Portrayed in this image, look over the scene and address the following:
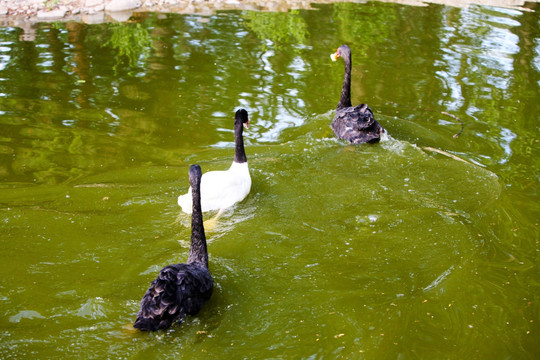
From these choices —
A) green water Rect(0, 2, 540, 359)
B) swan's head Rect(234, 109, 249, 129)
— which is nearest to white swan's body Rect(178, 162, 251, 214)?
green water Rect(0, 2, 540, 359)

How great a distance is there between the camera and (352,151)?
732cm

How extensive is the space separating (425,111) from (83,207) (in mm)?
5400

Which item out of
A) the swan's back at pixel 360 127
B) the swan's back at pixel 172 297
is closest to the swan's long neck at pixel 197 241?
the swan's back at pixel 172 297

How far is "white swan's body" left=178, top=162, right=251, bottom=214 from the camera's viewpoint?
5676 millimetres

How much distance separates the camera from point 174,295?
394cm

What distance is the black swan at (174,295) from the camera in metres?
3.84

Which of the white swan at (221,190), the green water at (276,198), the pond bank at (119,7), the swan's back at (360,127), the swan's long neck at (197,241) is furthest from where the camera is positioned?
the pond bank at (119,7)

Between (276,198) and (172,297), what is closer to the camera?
A: (172,297)

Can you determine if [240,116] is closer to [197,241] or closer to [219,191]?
[219,191]

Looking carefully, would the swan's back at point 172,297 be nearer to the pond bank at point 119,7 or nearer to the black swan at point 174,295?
the black swan at point 174,295

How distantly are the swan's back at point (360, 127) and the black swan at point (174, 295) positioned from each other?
351 cm

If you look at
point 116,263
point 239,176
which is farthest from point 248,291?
→ point 239,176

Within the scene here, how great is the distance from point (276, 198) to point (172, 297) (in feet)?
7.81

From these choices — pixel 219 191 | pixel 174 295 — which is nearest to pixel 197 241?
pixel 174 295
